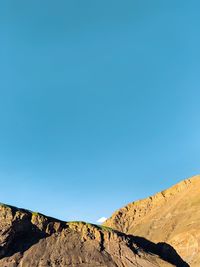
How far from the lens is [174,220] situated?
519ft

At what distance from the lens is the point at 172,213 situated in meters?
164

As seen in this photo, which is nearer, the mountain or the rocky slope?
the rocky slope

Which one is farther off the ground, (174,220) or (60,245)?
(174,220)

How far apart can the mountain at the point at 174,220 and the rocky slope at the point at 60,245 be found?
17.0 metres

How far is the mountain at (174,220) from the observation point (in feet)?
436

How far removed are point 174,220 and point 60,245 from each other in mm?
58814

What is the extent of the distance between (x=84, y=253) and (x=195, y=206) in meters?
60.5

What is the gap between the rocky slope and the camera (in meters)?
106

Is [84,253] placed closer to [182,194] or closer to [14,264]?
[14,264]

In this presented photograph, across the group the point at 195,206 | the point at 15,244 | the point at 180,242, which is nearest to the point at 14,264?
the point at 15,244

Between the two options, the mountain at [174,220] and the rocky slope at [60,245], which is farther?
the mountain at [174,220]

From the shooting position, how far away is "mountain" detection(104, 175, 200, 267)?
132750 millimetres

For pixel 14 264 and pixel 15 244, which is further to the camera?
pixel 15 244

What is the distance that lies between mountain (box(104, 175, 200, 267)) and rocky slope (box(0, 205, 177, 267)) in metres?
17.0
